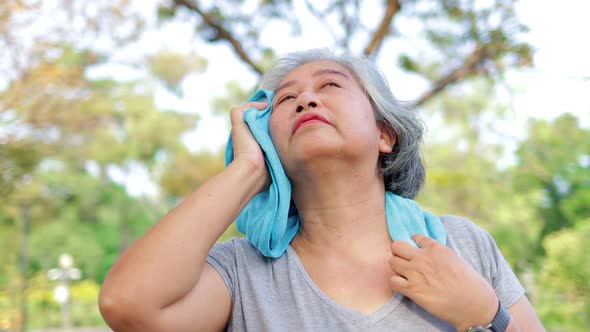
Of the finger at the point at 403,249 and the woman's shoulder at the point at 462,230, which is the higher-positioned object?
the woman's shoulder at the point at 462,230

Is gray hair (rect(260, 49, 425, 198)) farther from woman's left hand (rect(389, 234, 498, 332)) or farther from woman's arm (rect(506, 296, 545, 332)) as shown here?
woman's arm (rect(506, 296, 545, 332))

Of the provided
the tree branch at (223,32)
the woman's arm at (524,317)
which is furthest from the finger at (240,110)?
the tree branch at (223,32)

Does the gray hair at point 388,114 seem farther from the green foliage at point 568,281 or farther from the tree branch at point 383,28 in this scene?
the green foliage at point 568,281

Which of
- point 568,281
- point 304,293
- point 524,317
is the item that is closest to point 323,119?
point 304,293

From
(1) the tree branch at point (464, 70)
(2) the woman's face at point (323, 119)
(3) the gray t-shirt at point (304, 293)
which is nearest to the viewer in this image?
(3) the gray t-shirt at point (304, 293)

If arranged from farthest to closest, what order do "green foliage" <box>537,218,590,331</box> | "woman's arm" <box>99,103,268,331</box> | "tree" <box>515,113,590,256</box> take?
"tree" <box>515,113,590,256</box>, "green foliage" <box>537,218,590,331</box>, "woman's arm" <box>99,103,268,331</box>

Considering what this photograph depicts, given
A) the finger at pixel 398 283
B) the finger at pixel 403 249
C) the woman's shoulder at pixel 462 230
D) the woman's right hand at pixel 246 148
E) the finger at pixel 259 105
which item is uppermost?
the woman's shoulder at pixel 462 230

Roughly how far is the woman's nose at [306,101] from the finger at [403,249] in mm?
422

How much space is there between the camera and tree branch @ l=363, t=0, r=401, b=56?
16.1 ft

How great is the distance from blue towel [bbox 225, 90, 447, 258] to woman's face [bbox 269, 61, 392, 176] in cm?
4

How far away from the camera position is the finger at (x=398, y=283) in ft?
4.91

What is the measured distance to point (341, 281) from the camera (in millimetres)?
1579

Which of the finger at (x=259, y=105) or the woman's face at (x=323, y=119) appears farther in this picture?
the finger at (x=259, y=105)

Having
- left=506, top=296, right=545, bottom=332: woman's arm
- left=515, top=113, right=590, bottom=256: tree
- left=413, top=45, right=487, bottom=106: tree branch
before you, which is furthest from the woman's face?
left=515, top=113, right=590, bottom=256: tree
